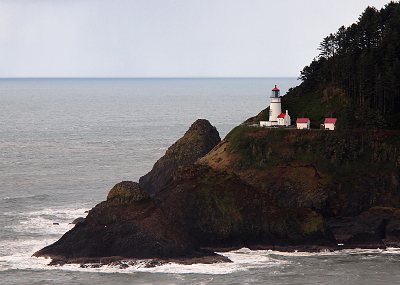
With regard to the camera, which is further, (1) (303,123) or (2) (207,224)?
(1) (303,123)

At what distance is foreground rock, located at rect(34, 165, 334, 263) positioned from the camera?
7619 centimetres

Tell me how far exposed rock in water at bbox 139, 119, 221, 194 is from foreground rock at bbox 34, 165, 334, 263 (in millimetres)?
23108

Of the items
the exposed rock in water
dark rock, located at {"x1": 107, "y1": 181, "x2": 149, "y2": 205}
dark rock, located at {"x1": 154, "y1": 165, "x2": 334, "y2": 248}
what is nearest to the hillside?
the exposed rock in water

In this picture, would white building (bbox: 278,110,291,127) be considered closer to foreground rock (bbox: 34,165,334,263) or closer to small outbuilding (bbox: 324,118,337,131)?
small outbuilding (bbox: 324,118,337,131)

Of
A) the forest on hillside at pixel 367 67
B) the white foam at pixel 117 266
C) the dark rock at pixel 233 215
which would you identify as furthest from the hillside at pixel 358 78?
the white foam at pixel 117 266

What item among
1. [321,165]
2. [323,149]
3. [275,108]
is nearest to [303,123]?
[275,108]

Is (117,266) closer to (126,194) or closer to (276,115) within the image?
(126,194)

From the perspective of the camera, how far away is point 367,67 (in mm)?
104438

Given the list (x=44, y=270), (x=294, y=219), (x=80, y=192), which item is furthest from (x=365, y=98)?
(x=44, y=270)

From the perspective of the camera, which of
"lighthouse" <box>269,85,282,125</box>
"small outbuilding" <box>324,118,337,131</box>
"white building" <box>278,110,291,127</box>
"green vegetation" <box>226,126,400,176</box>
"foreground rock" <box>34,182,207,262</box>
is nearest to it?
"foreground rock" <box>34,182,207,262</box>

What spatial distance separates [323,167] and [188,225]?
20256 millimetres

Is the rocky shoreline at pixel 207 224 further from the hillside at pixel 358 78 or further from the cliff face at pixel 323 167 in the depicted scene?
the hillside at pixel 358 78

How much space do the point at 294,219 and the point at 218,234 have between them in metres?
8.52

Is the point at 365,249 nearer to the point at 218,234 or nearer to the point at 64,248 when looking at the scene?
the point at 218,234
